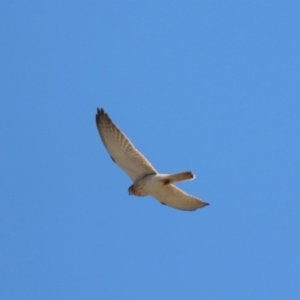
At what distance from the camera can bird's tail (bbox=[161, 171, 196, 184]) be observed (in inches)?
529

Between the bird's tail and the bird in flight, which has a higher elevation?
the bird in flight

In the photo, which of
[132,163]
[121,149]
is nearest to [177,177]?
[132,163]

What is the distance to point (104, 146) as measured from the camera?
14.5 m

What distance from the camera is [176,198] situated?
14.8 metres

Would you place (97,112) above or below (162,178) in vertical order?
above

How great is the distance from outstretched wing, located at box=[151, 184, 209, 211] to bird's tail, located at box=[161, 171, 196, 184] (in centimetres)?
42

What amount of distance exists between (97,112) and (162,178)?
5.46 feet

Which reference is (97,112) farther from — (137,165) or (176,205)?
(176,205)

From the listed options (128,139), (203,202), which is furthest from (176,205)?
(128,139)

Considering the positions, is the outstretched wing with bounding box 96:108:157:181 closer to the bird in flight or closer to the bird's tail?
the bird in flight

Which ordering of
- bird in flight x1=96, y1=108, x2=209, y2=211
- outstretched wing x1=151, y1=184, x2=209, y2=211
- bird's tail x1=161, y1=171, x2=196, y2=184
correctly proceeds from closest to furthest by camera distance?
bird's tail x1=161, y1=171, x2=196, y2=184
bird in flight x1=96, y1=108, x2=209, y2=211
outstretched wing x1=151, y1=184, x2=209, y2=211

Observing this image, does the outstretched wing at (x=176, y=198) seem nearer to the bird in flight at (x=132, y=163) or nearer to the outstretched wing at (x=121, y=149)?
the bird in flight at (x=132, y=163)

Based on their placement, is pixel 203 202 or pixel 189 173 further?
pixel 203 202

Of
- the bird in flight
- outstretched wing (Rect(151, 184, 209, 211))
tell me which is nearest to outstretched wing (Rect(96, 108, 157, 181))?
the bird in flight
